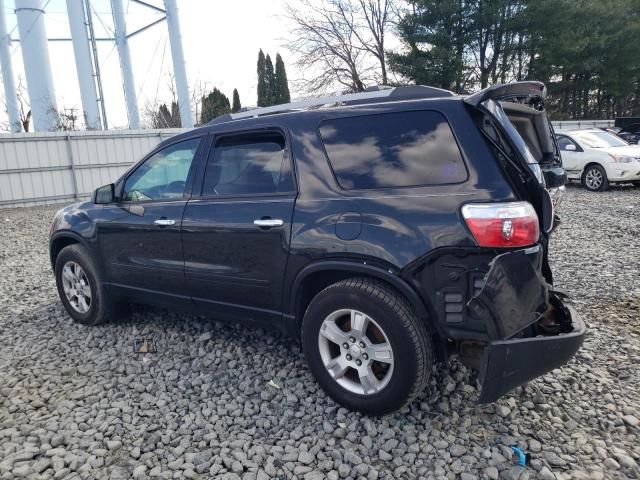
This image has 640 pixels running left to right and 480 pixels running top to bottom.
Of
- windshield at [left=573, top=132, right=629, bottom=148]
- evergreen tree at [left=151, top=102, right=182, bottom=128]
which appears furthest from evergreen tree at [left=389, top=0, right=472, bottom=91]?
windshield at [left=573, top=132, right=629, bottom=148]

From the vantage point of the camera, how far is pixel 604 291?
15.6 feet

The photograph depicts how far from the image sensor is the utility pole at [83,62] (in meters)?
17.3

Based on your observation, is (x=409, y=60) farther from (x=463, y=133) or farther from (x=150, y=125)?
(x=463, y=133)

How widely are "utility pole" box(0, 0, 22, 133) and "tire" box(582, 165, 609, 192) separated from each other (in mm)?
24530

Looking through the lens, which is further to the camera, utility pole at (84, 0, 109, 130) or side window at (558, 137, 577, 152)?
utility pole at (84, 0, 109, 130)

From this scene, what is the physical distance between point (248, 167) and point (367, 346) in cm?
153

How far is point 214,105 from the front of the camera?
101ft

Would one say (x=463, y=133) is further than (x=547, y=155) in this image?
No

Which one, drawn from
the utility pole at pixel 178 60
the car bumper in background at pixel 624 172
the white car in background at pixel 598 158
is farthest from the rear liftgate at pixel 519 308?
the utility pole at pixel 178 60

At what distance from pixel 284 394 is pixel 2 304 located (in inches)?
151

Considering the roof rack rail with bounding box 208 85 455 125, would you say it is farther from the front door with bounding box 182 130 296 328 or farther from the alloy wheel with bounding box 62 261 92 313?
the alloy wheel with bounding box 62 261 92 313

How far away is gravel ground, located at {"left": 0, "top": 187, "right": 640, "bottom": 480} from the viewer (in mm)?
2453

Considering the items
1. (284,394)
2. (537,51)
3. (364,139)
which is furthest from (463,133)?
(537,51)

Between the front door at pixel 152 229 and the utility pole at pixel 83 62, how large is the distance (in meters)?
16.6
